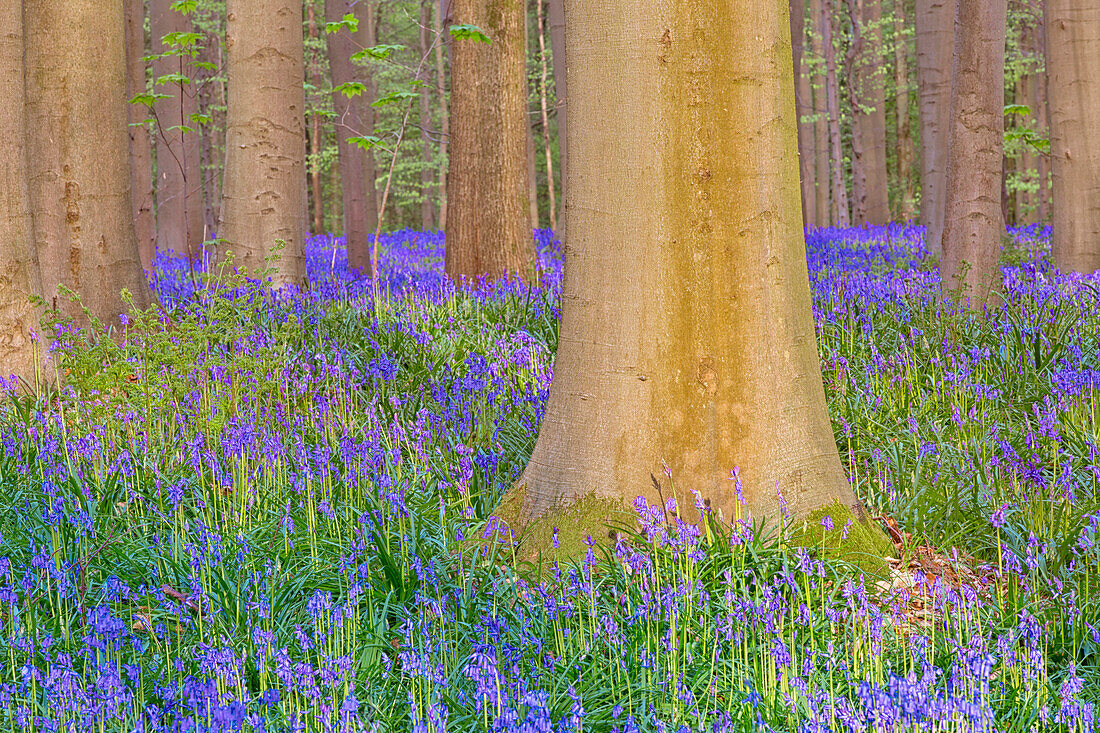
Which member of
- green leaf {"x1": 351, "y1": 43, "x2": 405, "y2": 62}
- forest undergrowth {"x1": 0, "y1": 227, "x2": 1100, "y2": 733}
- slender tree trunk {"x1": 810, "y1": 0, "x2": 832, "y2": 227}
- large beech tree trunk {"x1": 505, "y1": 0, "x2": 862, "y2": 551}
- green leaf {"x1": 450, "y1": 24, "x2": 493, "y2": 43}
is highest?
slender tree trunk {"x1": 810, "y1": 0, "x2": 832, "y2": 227}

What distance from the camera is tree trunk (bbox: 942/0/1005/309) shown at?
7.78 metres

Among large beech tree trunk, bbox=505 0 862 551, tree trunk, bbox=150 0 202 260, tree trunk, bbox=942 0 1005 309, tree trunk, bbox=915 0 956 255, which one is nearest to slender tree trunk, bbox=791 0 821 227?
tree trunk, bbox=915 0 956 255

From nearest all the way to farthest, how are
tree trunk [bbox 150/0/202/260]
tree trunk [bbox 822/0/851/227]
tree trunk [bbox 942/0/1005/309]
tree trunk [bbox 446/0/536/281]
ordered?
1. tree trunk [bbox 942/0/1005/309]
2. tree trunk [bbox 446/0/536/281]
3. tree trunk [bbox 150/0/202/260]
4. tree trunk [bbox 822/0/851/227]

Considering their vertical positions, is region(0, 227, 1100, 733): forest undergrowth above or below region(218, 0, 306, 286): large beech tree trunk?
below

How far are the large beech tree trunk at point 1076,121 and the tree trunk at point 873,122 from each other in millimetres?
12317

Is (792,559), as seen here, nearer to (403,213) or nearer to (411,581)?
(411,581)

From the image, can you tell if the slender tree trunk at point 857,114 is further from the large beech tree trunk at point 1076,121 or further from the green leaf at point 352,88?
the green leaf at point 352,88

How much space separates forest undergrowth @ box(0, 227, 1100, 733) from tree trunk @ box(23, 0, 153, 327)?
1.98 ft

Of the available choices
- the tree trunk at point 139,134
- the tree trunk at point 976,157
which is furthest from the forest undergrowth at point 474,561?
the tree trunk at point 139,134

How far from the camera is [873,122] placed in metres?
23.6

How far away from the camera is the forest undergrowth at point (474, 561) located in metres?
2.52

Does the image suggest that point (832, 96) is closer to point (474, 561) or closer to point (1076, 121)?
point (1076, 121)

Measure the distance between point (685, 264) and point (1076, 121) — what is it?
672cm

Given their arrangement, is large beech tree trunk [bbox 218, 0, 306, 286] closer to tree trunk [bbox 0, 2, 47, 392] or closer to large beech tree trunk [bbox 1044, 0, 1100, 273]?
tree trunk [bbox 0, 2, 47, 392]
